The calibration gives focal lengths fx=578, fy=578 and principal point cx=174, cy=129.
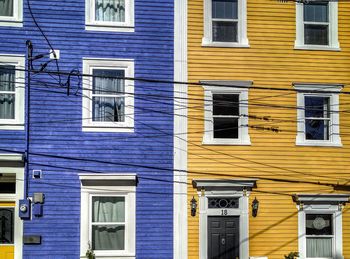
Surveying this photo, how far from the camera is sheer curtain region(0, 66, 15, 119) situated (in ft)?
54.1

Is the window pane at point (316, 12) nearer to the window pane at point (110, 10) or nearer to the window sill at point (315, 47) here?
the window sill at point (315, 47)

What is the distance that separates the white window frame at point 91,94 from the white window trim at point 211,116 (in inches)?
86.1

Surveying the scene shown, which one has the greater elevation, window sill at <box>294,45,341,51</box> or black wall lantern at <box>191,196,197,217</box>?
window sill at <box>294,45,341,51</box>

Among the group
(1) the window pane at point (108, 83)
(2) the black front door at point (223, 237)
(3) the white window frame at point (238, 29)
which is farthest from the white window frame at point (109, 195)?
(3) the white window frame at point (238, 29)

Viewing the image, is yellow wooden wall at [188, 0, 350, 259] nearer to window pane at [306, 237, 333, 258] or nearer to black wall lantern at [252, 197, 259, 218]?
black wall lantern at [252, 197, 259, 218]

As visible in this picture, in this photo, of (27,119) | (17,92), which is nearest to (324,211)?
(27,119)

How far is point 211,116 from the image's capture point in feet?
56.3

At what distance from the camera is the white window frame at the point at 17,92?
16281mm

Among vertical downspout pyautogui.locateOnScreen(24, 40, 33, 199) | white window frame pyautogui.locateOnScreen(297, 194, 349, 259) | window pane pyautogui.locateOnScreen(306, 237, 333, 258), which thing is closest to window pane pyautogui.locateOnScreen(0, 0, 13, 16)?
vertical downspout pyautogui.locateOnScreen(24, 40, 33, 199)

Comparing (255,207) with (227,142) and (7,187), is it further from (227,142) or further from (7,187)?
(7,187)

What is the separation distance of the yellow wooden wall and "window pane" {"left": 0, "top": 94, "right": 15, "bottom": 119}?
16.7ft

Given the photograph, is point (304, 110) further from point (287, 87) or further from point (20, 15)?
point (20, 15)

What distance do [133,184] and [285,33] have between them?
650cm

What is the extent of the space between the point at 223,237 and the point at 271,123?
12.1 ft
